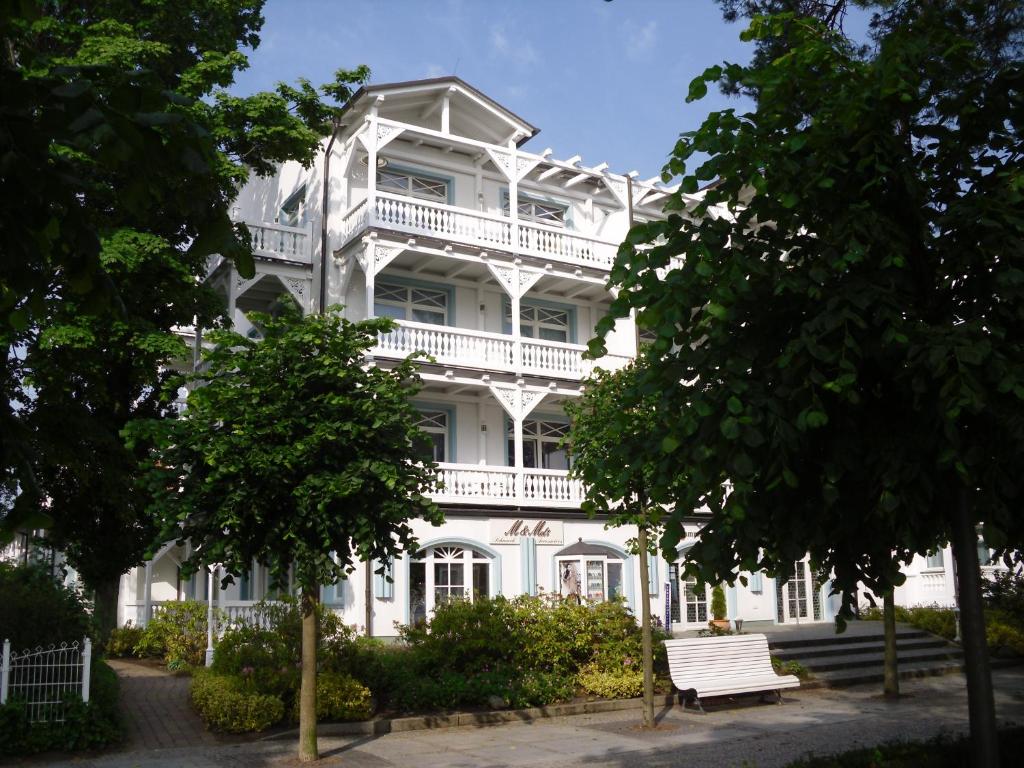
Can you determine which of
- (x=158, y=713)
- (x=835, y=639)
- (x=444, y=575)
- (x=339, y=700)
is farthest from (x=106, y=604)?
(x=835, y=639)

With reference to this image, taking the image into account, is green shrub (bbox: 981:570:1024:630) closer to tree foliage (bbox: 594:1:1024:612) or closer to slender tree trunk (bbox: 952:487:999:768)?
slender tree trunk (bbox: 952:487:999:768)

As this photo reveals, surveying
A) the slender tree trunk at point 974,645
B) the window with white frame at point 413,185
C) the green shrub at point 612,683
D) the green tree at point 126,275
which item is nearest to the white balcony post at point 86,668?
the green tree at point 126,275

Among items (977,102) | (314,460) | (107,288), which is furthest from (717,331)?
(314,460)

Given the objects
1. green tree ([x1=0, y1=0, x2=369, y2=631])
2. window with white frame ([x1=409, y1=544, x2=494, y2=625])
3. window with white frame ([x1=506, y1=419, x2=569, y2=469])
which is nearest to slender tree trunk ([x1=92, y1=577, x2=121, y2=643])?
green tree ([x1=0, y1=0, x2=369, y2=631])

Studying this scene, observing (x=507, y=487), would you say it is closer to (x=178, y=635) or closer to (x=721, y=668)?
(x=178, y=635)

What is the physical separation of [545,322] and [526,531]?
6.94 metres

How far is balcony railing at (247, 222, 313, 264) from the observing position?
23.9 meters

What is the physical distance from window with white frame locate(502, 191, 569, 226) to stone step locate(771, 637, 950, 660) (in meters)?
13.8

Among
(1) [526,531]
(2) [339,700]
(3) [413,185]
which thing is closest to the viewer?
(2) [339,700]

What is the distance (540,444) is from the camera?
26328mm

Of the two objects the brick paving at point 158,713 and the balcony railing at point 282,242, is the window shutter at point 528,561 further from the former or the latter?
the balcony railing at point 282,242

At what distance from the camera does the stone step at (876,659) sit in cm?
1903

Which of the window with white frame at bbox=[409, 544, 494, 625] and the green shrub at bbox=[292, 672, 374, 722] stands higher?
the window with white frame at bbox=[409, 544, 494, 625]

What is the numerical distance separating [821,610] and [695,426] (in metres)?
24.6
